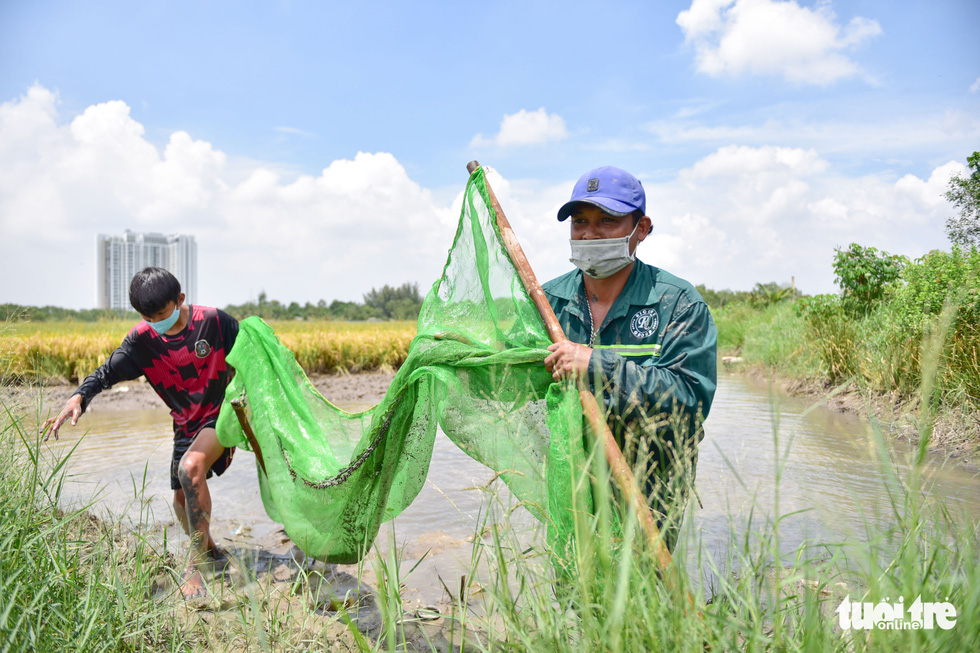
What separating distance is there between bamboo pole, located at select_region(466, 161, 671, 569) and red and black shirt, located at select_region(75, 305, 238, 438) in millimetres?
2064

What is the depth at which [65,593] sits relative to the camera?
6.67 ft

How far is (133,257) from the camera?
4406cm

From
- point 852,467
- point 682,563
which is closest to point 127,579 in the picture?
point 682,563

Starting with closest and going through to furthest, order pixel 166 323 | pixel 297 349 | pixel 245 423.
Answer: pixel 245 423 < pixel 166 323 < pixel 297 349

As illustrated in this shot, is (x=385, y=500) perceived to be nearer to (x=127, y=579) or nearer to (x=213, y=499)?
(x=127, y=579)

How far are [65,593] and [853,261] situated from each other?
11124 mm

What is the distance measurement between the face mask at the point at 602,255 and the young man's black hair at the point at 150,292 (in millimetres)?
2470

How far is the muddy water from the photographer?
11.1 ft

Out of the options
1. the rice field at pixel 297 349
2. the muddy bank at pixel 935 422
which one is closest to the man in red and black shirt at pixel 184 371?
the muddy bank at pixel 935 422

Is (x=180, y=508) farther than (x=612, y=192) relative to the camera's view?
Yes

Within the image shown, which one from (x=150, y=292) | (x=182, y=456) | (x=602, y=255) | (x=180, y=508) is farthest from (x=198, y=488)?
(x=602, y=255)

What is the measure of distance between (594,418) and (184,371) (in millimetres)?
2817

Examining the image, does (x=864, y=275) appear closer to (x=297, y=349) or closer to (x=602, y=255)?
(x=602, y=255)

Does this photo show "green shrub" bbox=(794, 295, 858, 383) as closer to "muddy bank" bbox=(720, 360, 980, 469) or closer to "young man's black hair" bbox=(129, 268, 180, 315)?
"muddy bank" bbox=(720, 360, 980, 469)
